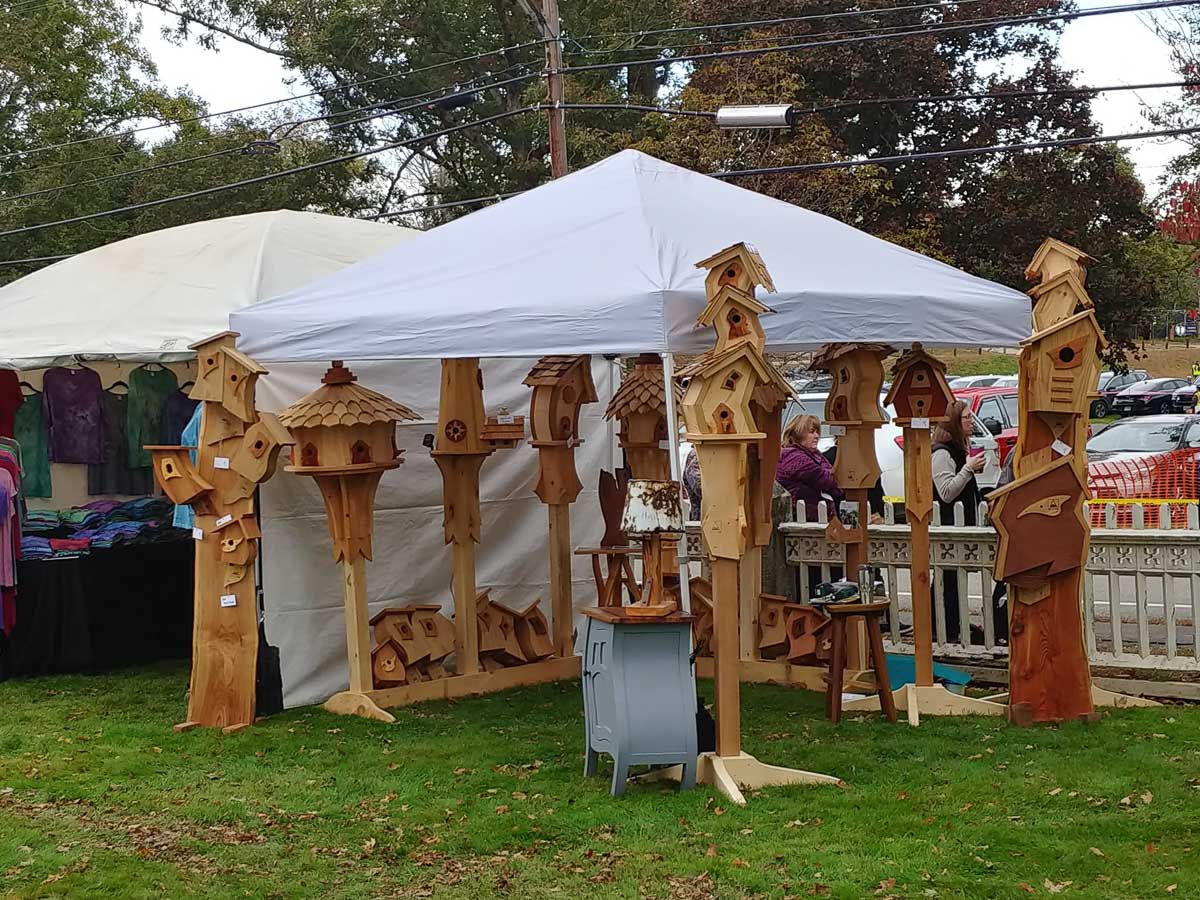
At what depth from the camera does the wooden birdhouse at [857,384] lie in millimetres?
8125

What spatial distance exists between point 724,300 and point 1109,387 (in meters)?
37.7

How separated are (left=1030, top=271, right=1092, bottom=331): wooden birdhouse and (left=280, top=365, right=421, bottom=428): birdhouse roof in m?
3.52

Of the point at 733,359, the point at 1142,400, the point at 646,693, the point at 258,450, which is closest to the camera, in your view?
the point at 733,359

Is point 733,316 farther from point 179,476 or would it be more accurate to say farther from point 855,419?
point 179,476

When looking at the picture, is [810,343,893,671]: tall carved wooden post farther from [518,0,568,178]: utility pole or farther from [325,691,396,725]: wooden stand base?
[518,0,568,178]: utility pole

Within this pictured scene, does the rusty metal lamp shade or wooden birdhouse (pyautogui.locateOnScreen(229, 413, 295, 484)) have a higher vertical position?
wooden birdhouse (pyautogui.locateOnScreen(229, 413, 295, 484))

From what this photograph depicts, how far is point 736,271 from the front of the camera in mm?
6012

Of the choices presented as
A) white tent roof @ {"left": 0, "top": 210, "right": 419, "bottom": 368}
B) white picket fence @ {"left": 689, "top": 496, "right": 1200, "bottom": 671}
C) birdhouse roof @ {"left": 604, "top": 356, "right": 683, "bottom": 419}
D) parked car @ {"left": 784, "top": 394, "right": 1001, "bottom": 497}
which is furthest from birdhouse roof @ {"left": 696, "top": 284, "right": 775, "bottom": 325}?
parked car @ {"left": 784, "top": 394, "right": 1001, "bottom": 497}

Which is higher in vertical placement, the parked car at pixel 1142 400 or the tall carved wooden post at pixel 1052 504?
the parked car at pixel 1142 400

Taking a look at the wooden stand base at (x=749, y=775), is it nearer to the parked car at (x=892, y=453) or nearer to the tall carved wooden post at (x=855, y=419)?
the tall carved wooden post at (x=855, y=419)

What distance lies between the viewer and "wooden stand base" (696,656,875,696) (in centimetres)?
823

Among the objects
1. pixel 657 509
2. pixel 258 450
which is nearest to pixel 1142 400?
pixel 258 450

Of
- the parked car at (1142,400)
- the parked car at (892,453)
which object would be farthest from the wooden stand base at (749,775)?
the parked car at (1142,400)

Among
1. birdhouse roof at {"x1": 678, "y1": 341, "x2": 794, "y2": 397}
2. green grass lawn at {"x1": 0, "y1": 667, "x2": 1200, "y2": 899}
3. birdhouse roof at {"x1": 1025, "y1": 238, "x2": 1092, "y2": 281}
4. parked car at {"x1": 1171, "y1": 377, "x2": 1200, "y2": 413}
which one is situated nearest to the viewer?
green grass lawn at {"x1": 0, "y1": 667, "x2": 1200, "y2": 899}
